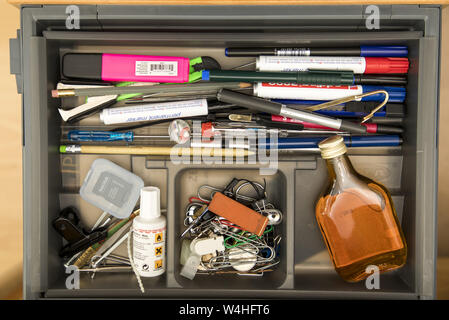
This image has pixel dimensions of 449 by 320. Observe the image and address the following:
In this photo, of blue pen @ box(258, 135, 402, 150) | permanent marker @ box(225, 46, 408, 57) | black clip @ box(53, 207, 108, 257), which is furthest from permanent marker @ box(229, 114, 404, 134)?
black clip @ box(53, 207, 108, 257)

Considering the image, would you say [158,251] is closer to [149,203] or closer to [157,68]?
[149,203]

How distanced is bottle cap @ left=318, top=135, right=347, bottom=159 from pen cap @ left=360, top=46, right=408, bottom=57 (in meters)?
0.18

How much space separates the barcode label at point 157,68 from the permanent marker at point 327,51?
11cm

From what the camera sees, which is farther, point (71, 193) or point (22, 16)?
point (71, 193)

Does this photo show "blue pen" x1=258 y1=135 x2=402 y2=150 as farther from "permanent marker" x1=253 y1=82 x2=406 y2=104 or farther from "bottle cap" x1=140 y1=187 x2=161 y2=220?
"bottle cap" x1=140 y1=187 x2=161 y2=220

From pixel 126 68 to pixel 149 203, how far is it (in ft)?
0.87

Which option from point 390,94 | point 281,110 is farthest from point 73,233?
point 390,94

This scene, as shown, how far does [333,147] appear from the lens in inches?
26.4

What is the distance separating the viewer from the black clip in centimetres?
73

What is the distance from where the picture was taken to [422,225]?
26.8 inches

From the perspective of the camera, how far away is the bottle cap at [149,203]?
704mm
